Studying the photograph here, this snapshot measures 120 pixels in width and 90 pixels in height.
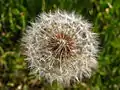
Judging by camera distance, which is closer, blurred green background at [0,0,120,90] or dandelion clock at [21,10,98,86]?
dandelion clock at [21,10,98,86]

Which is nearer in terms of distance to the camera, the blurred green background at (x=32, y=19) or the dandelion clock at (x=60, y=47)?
the dandelion clock at (x=60, y=47)

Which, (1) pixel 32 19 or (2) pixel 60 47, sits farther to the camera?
(1) pixel 32 19

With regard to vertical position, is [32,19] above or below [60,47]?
above

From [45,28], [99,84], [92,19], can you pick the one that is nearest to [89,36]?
[45,28]
